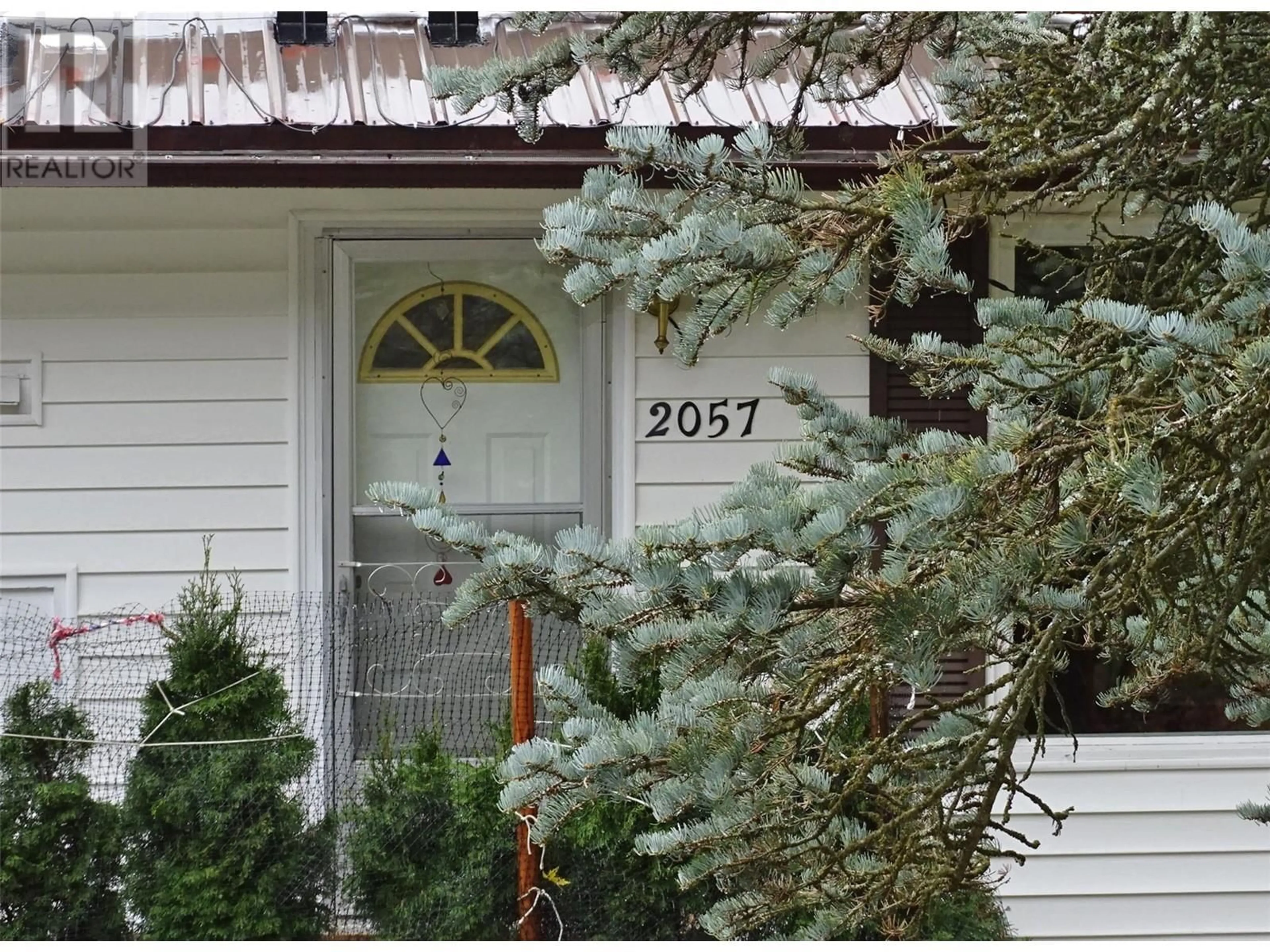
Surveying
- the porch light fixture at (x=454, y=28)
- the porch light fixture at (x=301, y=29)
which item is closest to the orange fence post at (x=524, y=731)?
the porch light fixture at (x=454, y=28)

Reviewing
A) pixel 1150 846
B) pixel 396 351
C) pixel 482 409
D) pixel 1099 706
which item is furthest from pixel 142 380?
pixel 1150 846

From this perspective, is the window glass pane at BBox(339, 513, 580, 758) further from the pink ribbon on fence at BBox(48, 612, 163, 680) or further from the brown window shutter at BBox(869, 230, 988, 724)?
the brown window shutter at BBox(869, 230, 988, 724)

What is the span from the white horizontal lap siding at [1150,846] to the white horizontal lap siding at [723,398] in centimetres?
174

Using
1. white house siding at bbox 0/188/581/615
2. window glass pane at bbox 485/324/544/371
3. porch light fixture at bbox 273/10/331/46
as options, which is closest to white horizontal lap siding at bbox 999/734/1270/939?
window glass pane at bbox 485/324/544/371

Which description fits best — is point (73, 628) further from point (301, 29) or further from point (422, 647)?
point (301, 29)

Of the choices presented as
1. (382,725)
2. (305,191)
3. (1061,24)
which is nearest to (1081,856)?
(382,725)

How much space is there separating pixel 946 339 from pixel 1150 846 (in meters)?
2.29

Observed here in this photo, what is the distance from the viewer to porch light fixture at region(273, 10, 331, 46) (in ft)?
16.5

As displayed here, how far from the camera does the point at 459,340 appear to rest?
547 cm

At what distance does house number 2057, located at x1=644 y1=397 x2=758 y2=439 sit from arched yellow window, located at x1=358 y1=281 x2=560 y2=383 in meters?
0.51

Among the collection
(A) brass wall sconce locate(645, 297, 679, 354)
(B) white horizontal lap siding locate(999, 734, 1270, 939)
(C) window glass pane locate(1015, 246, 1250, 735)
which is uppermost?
(A) brass wall sconce locate(645, 297, 679, 354)

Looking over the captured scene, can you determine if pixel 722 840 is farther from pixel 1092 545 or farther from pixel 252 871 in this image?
pixel 252 871

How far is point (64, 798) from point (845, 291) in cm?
326

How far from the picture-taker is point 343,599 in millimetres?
5297
